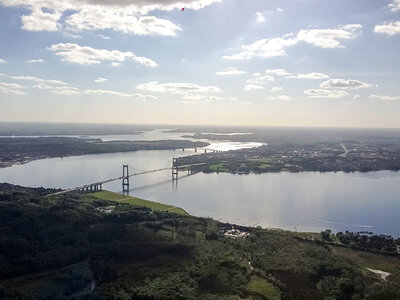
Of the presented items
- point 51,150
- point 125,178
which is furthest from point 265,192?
point 51,150

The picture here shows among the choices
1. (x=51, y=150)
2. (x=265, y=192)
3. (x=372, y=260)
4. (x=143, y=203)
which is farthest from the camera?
(x=51, y=150)

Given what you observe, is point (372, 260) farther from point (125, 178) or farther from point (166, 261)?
point (125, 178)

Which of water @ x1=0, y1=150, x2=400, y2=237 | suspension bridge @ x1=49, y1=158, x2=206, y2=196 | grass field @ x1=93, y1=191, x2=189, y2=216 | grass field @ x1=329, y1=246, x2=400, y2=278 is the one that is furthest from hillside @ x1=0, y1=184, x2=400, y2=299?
suspension bridge @ x1=49, y1=158, x2=206, y2=196

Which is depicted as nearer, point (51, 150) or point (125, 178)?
point (125, 178)

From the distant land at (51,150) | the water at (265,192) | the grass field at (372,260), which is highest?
the distant land at (51,150)

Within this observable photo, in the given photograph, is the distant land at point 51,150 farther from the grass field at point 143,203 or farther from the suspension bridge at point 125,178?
the grass field at point 143,203

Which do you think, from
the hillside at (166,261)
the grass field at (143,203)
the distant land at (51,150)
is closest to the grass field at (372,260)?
the hillside at (166,261)

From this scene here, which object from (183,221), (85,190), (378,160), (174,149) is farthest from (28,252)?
(174,149)

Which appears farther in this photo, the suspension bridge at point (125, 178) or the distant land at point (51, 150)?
the distant land at point (51, 150)
